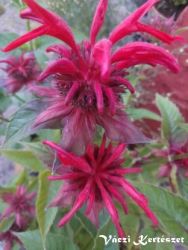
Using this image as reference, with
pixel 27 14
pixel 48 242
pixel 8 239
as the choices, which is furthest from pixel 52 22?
pixel 8 239

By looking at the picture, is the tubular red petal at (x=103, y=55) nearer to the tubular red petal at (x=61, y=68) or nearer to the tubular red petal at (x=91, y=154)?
the tubular red petal at (x=61, y=68)

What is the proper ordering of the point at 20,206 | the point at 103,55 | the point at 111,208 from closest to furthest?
1. the point at 103,55
2. the point at 111,208
3. the point at 20,206

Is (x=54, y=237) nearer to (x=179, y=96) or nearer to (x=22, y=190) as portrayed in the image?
(x=22, y=190)

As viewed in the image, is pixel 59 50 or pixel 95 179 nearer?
pixel 59 50

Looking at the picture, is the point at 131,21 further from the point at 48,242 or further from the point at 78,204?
the point at 48,242

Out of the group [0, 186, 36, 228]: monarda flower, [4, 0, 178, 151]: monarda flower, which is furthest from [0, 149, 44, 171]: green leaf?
[4, 0, 178, 151]: monarda flower

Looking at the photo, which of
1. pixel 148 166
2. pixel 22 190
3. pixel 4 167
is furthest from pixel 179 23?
pixel 22 190
